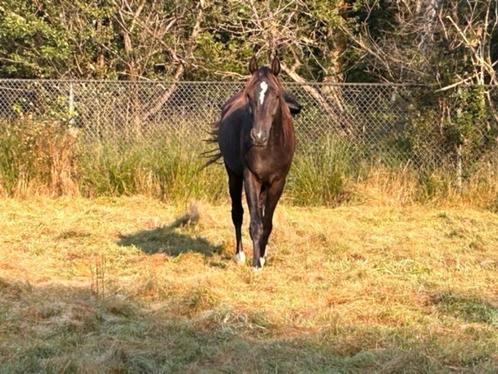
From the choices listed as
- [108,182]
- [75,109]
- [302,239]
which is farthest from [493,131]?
[75,109]

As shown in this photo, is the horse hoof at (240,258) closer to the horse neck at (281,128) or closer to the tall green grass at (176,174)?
the horse neck at (281,128)

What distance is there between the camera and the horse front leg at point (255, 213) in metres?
6.59

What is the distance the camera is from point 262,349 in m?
4.27

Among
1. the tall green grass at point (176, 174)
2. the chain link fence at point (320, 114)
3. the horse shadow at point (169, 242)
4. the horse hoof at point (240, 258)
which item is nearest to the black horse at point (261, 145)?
the horse hoof at point (240, 258)

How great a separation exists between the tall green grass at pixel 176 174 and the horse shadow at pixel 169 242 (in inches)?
80.7

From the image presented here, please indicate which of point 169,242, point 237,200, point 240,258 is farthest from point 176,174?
point 240,258

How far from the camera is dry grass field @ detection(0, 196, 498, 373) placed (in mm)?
4121

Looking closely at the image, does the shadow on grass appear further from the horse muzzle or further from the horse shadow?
the horse shadow

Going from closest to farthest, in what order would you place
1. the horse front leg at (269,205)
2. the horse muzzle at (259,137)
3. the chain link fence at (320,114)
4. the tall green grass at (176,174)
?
the horse muzzle at (259,137) < the horse front leg at (269,205) < the tall green grass at (176,174) < the chain link fence at (320,114)

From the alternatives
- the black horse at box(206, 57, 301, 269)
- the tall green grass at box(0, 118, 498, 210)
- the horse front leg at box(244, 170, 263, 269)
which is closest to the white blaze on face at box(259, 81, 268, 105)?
the black horse at box(206, 57, 301, 269)

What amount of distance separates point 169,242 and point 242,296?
258 cm

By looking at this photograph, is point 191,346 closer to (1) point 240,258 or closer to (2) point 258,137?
(2) point 258,137

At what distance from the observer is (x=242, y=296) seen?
220 inches

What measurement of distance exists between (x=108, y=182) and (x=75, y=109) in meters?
1.65
